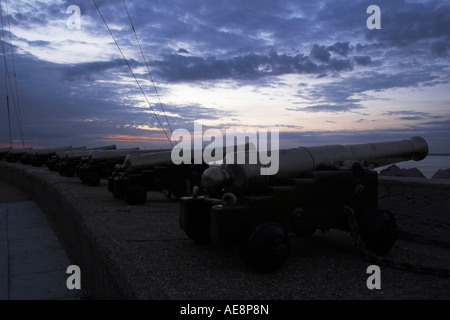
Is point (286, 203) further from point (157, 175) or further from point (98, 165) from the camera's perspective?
point (98, 165)

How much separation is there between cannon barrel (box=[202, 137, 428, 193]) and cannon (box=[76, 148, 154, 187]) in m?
7.48

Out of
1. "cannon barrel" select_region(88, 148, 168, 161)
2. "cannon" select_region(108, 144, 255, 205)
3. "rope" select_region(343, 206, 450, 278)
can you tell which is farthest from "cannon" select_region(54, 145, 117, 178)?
"rope" select_region(343, 206, 450, 278)

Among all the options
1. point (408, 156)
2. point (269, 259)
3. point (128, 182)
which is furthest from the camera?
point (128, 182)

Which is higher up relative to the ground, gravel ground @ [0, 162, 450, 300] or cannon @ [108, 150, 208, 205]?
cannon @ [108, 150, 208, 205]

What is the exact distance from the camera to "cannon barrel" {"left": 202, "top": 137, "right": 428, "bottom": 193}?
3441 millimetres

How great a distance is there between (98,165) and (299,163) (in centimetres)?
883

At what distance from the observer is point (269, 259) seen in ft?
9.85

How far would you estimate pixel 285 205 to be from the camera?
11.1ft

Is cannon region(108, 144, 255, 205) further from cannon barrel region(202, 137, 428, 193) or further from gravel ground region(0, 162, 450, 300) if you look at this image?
cannon barrel region(202, 137, 428, 193)

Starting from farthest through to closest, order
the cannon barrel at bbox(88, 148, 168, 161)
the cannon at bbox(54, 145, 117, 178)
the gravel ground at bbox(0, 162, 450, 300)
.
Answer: the cannon at bbox(54, 145, 117, 178) < the cannon barrel at bbox(88, 148, 168, 161) < the gravel ground at bbox(0, 162, 450, 300)

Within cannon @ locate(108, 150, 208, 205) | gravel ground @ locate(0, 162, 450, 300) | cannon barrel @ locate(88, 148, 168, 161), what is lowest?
gravel ground @ locate(0, 162, 450, 300)
